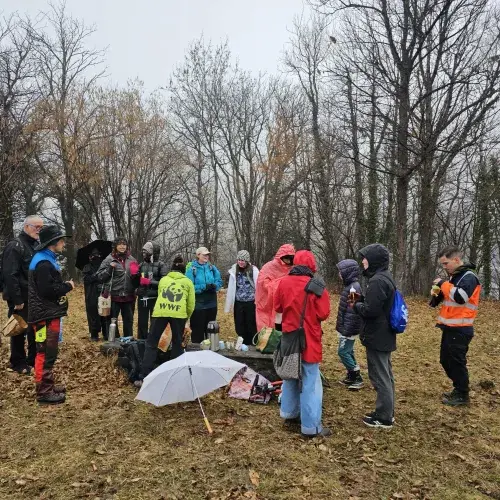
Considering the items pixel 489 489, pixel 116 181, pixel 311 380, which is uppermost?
pixel 116 181

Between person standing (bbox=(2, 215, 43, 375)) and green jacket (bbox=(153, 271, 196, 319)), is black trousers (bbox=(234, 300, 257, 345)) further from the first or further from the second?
person standing (bbox=(2, 215, 43, 375))

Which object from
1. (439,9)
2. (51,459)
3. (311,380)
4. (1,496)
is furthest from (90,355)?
(439,9)

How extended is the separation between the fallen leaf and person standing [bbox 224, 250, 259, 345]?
362cm

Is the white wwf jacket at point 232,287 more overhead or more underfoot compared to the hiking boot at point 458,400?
more overhead

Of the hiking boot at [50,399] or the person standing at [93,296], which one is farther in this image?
the person standing at [93,296]

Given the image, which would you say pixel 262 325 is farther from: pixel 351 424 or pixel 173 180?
pixel 173 180

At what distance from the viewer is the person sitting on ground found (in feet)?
19.3

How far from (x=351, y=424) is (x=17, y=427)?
3633mm

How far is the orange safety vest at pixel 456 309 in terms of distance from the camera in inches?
207

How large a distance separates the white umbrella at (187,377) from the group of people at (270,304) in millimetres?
712

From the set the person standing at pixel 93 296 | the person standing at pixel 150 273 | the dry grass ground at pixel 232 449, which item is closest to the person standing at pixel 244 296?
the person standing at pixel 150 273

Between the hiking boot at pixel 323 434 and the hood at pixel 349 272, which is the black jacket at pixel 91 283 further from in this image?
the hiking boot at pixel 323 434

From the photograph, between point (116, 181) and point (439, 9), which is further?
point (116, 181)

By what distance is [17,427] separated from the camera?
4.67 m
